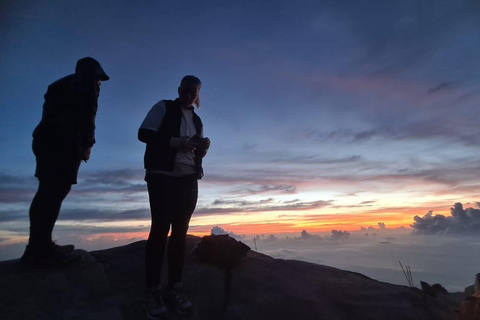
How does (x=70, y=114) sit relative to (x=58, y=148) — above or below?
above

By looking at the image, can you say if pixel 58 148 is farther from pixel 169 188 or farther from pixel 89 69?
pixel 169 188

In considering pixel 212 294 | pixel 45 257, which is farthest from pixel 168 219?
pixel 45 257

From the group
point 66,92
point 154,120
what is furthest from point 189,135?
point 66,92

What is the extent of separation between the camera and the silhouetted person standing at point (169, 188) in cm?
350

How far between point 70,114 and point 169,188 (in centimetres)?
192

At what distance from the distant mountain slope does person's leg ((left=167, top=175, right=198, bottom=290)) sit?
0.61 meters

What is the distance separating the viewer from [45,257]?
13.3ft

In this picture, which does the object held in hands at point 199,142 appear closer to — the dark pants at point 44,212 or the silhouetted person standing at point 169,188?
the silhouetted person standing at point 169,188

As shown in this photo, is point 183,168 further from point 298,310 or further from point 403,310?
point 403,310

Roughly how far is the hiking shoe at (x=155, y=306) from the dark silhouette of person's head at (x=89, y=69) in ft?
10.6

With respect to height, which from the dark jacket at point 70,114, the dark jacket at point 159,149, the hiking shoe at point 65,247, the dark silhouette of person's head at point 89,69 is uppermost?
the dark silhouette of person's head at point 89,69

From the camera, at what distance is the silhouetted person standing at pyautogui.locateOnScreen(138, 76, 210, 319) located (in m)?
3.50

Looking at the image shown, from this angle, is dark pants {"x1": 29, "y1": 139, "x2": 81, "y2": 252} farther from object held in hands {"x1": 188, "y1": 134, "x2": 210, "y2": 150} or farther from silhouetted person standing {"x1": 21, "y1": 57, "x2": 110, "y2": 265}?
object held in hands {"x1": 188, "y1": 134, "x2": 210, "y2": 150}

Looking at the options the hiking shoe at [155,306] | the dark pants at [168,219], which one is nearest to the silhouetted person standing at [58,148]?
the dark pants at [168,219]
